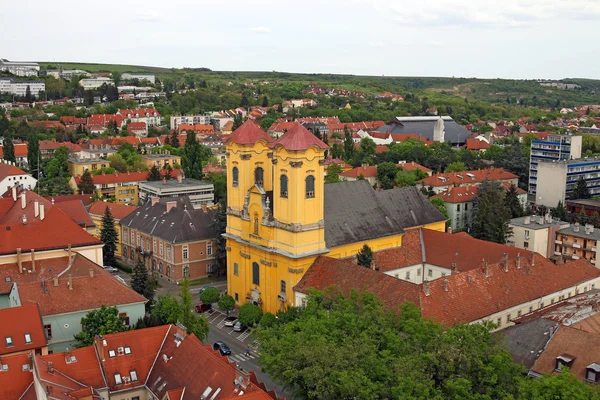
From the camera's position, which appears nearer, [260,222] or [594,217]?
[260,222]

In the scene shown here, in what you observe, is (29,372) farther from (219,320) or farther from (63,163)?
(63,163)

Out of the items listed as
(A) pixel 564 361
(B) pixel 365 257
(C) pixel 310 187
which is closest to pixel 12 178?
(C) pixel 310 187

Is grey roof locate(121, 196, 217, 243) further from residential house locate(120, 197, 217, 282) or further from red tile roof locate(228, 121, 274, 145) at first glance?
red tile roof locate(228, 121, 274, 145)

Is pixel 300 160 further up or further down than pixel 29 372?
further up

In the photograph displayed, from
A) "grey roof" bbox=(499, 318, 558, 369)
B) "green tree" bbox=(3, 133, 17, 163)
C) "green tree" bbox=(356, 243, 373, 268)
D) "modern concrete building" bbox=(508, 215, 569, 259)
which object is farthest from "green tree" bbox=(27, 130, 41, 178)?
"grey roof" bbox=(499, 318, 558, 369)

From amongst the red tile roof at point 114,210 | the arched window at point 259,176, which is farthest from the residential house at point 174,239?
the arched window at point 259,176

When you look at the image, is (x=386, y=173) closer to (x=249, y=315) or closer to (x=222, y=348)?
(x=249, y=315)

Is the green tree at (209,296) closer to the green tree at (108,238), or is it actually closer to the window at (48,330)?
the window at (48,330)

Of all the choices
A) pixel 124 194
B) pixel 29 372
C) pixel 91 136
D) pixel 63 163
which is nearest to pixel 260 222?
pixel 29 372
